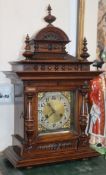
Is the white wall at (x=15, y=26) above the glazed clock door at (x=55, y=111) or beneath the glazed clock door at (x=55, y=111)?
above

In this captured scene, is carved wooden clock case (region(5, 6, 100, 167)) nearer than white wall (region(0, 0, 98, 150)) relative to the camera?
Yes

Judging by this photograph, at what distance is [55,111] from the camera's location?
1.17 m

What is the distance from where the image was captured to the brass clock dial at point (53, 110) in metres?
1.15

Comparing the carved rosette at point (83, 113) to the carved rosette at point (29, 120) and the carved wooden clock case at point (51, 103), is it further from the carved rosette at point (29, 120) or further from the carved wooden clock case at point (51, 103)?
the carved rosette at point (29, 120)

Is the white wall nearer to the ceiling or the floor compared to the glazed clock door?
nearer to the ceiling

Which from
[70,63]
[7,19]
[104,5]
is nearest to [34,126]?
[70,63]

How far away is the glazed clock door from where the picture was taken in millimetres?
1150

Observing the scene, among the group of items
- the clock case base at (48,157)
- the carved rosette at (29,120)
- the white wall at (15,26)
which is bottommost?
the clock case base at (48,157)

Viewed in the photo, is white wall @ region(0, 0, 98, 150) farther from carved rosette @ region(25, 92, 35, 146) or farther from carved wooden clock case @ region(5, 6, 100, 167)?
carved rosette @ region(25, 92, 35, 146)

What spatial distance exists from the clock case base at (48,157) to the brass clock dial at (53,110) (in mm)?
106

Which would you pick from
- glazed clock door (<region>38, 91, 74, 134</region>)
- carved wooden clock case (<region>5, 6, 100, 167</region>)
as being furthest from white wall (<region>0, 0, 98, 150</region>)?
glazed clock door (<region>38, 91, 74, 134</region>)

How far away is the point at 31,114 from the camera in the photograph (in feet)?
3.64

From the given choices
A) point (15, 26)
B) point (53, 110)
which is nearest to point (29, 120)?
point (53, 110)

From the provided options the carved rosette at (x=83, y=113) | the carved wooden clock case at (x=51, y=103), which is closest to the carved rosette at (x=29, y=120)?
the carved wooden clock case at (x=51, y=103)
